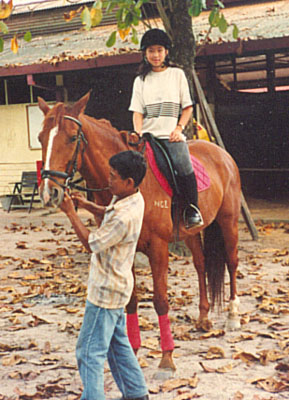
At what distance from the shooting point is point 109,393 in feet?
12.0

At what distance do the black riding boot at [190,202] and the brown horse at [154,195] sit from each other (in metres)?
0.16

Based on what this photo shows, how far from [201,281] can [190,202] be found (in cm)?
116

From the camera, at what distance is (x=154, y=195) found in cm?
436

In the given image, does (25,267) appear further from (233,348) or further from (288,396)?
(288,396)

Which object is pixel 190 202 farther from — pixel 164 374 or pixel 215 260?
pixel 164 374

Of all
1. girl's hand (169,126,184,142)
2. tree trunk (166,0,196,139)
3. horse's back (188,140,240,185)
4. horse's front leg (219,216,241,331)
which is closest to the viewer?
girl's hand (169,126,184,142)

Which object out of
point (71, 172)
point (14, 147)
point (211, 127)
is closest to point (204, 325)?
point (71, 172)

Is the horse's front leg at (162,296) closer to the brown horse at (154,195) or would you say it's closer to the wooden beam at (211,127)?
the brown horse at (154,195)

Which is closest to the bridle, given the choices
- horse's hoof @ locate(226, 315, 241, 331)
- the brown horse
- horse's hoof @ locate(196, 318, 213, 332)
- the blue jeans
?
the brown horse

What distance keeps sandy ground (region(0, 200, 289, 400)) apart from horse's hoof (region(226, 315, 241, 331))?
0.05m

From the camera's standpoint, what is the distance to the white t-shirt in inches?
176

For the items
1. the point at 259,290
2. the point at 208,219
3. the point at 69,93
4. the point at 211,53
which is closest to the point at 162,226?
the point at 208,219

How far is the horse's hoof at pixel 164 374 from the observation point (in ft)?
12.9

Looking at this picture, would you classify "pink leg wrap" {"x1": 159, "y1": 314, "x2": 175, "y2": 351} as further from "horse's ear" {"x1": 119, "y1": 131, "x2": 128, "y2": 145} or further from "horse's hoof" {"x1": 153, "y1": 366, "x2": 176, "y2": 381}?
"horse's ear" {"x1": 119, "y1": 131, "x2": 128, "y2": 145}
